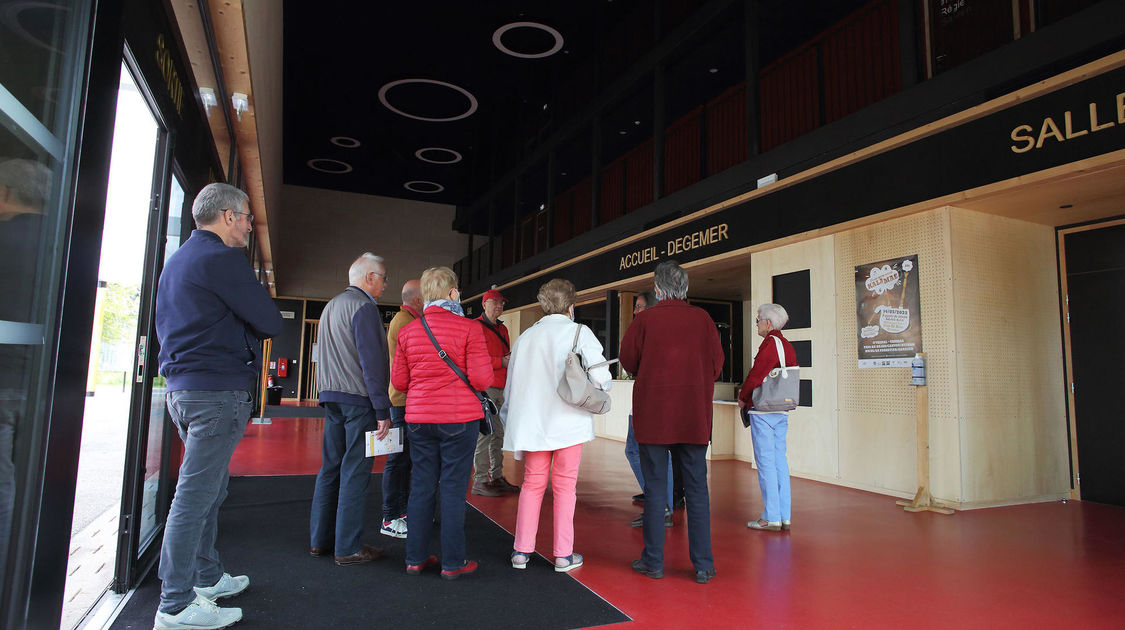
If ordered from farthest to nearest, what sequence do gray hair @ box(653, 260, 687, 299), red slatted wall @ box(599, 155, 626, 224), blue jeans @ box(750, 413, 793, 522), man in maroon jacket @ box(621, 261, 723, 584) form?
red slatted wall @ box(599, 155, 626, 224) → blue jeans @ box(750, 413, 793, 522) → gray hair @ box(653, 260, 687, 299) → man in maroon jacket @ box(621, 261, 723, 584)

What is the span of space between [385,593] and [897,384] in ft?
14.0

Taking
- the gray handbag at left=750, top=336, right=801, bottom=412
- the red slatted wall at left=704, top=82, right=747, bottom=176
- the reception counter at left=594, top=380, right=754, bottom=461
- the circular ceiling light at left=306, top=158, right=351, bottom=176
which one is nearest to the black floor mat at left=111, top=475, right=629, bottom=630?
the gray handbag at left=750, top=336, right=801, bottom=412

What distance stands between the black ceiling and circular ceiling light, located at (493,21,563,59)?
57 millimetres

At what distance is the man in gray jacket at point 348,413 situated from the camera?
2.97m

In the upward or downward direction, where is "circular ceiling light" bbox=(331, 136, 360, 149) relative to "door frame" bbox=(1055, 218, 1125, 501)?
upward

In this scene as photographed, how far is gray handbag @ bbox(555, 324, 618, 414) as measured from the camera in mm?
2943

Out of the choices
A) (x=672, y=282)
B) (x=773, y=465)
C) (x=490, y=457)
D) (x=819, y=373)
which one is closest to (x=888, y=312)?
(x=819, y=373)

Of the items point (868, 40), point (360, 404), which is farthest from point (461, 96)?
point (360, 404)

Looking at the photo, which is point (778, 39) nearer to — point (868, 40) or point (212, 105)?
point (868, 40)

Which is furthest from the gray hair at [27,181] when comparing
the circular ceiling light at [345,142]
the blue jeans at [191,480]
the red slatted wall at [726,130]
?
the circular ceiling light at [345,142]

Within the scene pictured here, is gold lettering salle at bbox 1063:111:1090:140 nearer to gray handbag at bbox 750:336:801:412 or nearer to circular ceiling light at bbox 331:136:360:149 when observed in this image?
gray handbag at bbox 750:336:801:412

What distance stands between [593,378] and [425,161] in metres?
13.1

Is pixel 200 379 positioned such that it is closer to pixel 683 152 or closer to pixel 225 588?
pixel 225 588

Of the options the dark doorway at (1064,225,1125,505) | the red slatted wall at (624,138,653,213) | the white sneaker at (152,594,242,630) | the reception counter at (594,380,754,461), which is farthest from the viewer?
the red slatted wall at (624,138,653,213)
